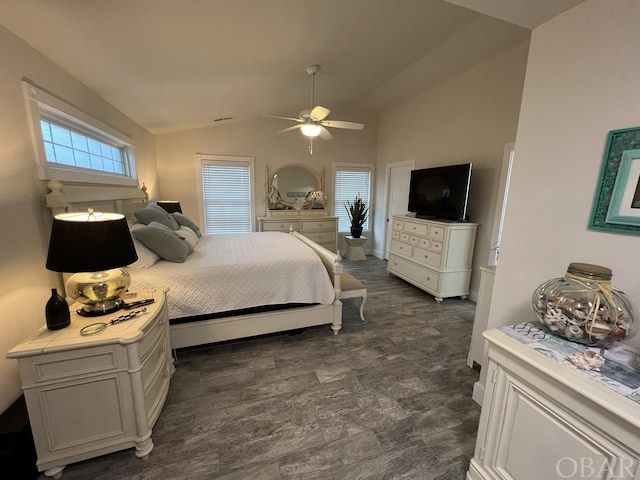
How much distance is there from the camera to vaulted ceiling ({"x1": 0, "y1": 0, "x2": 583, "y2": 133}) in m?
1.51

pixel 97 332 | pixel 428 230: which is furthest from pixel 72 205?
pixel 428 230

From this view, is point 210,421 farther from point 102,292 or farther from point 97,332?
point 102,292

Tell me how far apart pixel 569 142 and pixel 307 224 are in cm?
414

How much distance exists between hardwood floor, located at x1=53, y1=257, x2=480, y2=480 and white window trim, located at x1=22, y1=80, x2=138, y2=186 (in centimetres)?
167

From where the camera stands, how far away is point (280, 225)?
16.4ft

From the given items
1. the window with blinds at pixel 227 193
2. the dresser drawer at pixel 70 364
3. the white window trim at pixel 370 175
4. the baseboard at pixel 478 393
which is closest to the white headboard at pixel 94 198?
the dresser drawer at pixel 70 364

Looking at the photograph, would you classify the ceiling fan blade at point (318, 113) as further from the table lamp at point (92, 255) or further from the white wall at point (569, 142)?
the table lamp at point (92, 255)

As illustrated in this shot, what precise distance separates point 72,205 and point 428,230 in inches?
145

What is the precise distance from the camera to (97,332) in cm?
129

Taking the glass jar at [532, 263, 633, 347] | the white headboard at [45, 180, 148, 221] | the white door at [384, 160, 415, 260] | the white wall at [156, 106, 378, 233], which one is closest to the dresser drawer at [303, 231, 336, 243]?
the white wall at [156, 106, 378, 233]

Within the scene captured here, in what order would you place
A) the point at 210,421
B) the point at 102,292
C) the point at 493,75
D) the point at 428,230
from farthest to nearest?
1. the point at 428,230
2. the point at 493,75
3. the point at 210,421
4. the point at 102,292

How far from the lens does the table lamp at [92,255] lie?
126 centimetres

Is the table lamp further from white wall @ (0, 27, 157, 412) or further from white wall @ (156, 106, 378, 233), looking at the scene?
white wall @ (156, 106, 378, 233)

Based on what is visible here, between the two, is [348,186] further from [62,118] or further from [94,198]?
[62,118]
